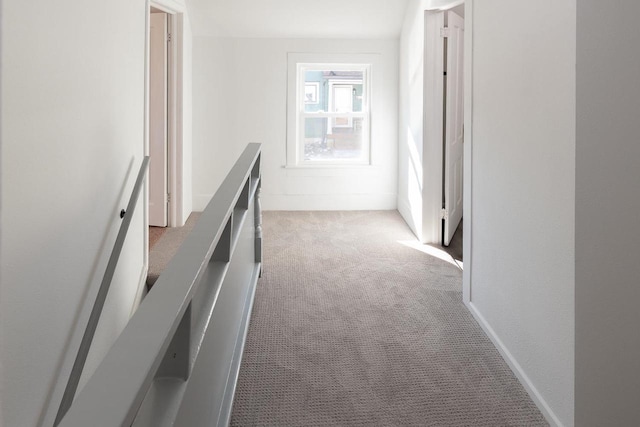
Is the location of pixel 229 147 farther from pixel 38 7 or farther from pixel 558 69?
pixel 558 69

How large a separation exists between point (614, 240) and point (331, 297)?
173 centimetres

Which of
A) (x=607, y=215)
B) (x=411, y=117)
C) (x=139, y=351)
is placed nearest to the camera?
(x=139, y=351)

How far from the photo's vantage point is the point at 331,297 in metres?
3.06

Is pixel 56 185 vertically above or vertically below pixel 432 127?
below

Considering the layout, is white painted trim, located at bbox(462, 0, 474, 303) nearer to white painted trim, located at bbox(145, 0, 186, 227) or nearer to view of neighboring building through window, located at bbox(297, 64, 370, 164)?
white painted trim, located at bbox(145, 0, 186, 227)

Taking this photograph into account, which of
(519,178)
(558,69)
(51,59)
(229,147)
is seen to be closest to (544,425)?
(519,178)

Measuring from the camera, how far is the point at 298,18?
5340 mm


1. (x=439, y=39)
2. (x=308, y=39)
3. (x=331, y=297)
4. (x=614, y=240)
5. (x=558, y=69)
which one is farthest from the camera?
(x=308, y=39)

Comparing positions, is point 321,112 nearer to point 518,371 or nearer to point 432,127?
point 432,127

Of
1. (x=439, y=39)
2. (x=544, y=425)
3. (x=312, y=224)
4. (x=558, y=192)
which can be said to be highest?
(x=439, y=39)

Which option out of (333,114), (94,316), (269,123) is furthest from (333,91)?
(94,316)

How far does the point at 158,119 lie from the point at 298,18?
1830 millimetres

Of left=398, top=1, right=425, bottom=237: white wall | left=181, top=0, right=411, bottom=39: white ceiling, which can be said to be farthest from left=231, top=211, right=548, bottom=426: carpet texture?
left=181, top=0, right=411, bottom=39: white ceiling

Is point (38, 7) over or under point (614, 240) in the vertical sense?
over
